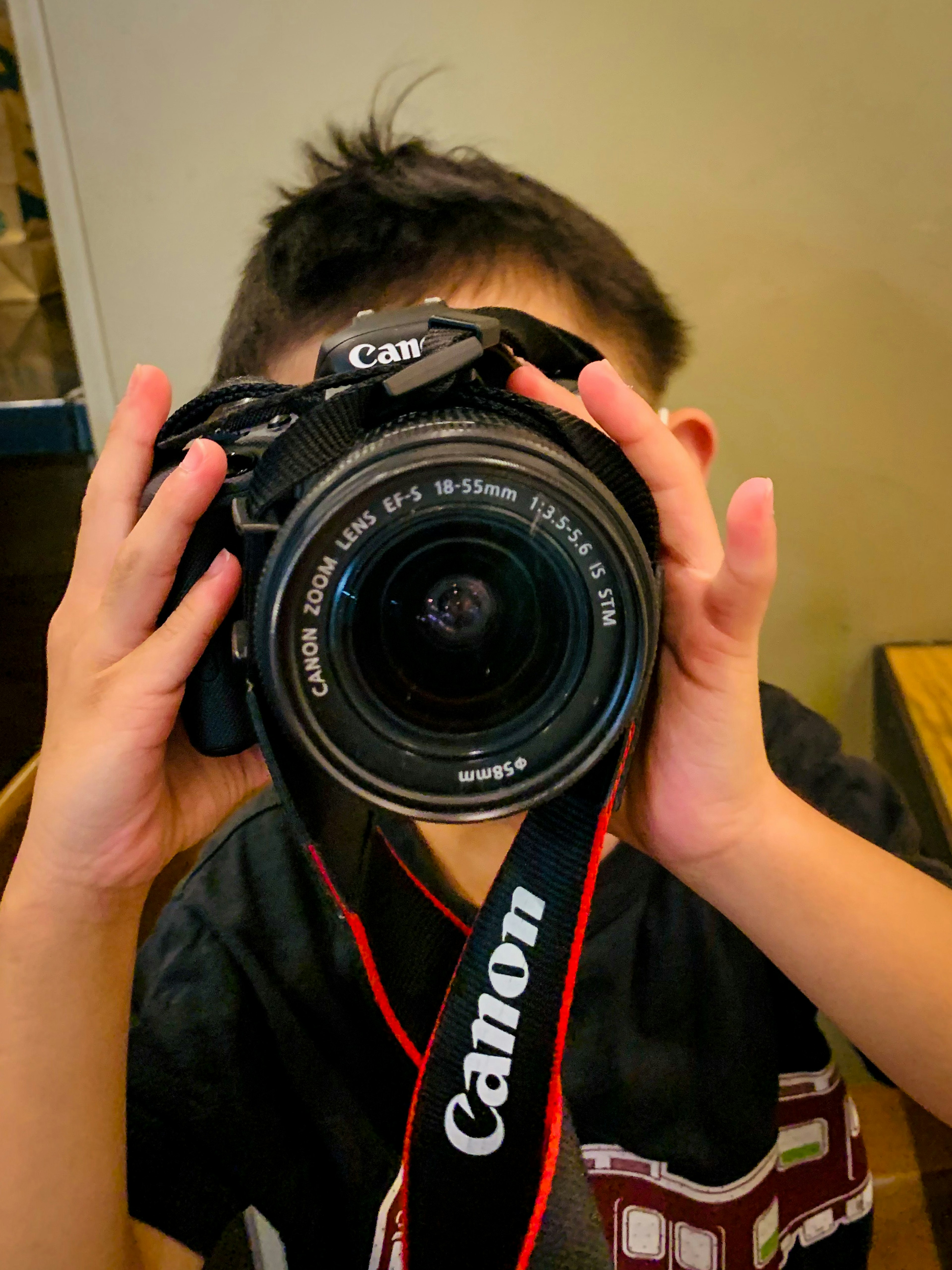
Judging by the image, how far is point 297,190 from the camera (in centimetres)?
70

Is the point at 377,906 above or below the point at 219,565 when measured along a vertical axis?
below

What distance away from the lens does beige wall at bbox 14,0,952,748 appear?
726mm

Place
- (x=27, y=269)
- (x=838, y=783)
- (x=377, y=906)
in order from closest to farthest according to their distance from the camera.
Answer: (x=377, y=906), (x=838, y=783), (x=27, y=269)

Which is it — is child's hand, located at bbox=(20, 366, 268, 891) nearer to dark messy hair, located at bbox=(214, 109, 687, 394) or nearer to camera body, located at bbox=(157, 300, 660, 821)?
camera body, located at bbox=(157, 300, 660, 821)

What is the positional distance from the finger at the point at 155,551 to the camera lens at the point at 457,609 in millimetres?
117

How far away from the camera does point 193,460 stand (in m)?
0.38

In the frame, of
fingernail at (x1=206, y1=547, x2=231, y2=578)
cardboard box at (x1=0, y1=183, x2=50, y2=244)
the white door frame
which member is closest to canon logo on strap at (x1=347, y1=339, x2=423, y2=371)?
fingernail at (x1=206, y1=547, x2=231, y2=578)

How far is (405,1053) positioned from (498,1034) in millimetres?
142

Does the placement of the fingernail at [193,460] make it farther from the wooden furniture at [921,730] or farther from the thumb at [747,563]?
the wooden furniture at [921,730]

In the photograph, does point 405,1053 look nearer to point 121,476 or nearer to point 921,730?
point 121,476

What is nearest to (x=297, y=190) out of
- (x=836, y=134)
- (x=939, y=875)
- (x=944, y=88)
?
(x=836, y=134)

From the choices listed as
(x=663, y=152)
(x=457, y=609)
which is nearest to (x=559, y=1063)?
(x=457, y=609)

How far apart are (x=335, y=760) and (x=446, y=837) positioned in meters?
0.28

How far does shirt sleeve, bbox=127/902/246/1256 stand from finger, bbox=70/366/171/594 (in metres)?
0.28
